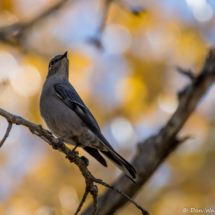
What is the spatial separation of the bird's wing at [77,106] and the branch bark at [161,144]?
110 cm

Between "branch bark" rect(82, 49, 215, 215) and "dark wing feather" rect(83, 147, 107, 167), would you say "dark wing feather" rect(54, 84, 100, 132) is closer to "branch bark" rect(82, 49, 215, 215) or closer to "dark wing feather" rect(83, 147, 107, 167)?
"dark wing feather" rect(83, 147, 107, 167)

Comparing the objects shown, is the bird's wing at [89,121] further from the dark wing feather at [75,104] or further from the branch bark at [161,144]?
the branch bark at [161,144]

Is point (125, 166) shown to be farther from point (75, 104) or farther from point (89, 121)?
point (75, 104)

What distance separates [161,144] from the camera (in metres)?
4.89

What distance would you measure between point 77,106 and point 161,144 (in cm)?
163

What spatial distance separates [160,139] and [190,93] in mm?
1018

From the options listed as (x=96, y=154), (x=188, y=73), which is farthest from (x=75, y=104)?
(x=188, y=73)

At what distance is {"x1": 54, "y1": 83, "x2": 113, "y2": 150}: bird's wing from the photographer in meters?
4.36

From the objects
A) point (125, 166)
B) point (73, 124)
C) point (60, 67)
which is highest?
point (60, 67)

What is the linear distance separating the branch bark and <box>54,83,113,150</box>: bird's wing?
1.10 meters

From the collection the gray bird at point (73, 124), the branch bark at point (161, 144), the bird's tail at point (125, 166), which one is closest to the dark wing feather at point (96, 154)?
the gray bird at point (73, 124)

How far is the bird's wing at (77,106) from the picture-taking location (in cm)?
436

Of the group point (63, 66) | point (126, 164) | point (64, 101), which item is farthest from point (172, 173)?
point (63, 66)

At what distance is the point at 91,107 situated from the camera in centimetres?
618
